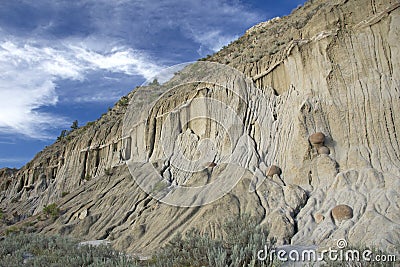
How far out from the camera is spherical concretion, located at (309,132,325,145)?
46.0 ft

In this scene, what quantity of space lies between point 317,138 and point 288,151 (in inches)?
56.4

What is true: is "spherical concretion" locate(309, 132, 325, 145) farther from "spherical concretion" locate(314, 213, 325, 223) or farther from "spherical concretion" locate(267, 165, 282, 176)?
"spherical concretion" locate(314, 213, 325, 223)

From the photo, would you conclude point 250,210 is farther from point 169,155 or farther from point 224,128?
point 169,155

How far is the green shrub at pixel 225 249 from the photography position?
6.82 metres

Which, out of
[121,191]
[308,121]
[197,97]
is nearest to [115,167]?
[121,191]

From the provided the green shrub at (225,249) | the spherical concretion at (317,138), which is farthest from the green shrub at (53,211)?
the spherical concretion at (317,138)

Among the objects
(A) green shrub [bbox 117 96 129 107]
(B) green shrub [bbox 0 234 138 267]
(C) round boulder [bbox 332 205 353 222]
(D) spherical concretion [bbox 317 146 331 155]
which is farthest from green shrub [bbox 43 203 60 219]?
(A) green shrub [bbox 117 96 129 107]

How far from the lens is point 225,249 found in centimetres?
752

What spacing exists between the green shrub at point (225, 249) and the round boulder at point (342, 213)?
Answer: 3.98 metres

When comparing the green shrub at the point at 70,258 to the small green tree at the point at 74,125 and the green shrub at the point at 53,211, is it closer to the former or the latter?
the green shrub at the point at 53,211

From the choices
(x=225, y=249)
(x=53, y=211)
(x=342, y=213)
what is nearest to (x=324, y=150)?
(x=342, y=213)

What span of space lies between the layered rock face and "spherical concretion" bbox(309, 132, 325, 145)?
48mm

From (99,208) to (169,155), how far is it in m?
5.54

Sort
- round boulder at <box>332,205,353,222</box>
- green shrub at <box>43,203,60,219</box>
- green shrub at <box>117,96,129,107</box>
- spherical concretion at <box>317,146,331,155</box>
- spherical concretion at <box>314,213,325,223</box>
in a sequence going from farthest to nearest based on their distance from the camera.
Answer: green shrub at <box>117,96,129,107</box> → green shrub at <box>43,203,60,219</box> → spherical concretion at <box>317,146,331,155</box> → spherical concretion at <box>314,213,325,223</box> → round boulder at <box>332,205,353,222</box>
